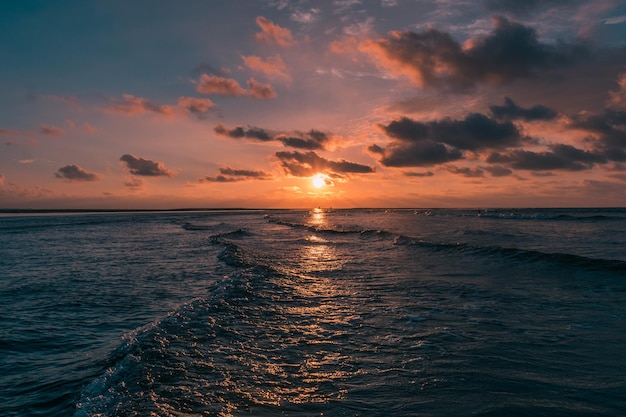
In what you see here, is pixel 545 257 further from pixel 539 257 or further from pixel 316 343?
pixel 316 343

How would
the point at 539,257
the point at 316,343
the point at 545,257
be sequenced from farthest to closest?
the point at 539,257
the point at 545,257
the point at 316,343

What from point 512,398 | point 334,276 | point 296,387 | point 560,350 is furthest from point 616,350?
point 334,276

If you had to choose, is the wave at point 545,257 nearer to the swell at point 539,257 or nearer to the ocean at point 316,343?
the swell at point 539,257

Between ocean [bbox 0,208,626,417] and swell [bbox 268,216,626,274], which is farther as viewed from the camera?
swell [bbox 268,216,626,274]

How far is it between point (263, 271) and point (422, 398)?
1486 cm

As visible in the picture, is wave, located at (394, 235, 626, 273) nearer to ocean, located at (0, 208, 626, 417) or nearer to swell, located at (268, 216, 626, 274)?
swell, located at (268, 216, 626, 274)

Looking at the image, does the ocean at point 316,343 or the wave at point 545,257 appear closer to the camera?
the ocean at point 316,343

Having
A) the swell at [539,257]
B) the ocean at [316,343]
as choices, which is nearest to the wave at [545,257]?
the swell at [539,257]

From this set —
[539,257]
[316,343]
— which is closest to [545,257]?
[539,257]

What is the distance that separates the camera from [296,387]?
7.09 meters

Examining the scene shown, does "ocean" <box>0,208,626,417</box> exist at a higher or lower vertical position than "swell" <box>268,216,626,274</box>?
lower

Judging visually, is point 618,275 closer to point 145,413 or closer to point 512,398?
point 512,398

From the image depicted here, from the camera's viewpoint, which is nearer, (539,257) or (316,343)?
Result: (316,343)

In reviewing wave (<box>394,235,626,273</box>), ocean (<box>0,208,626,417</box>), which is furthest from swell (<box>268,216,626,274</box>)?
ocean (<box>0,208,626,417</box>)
